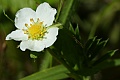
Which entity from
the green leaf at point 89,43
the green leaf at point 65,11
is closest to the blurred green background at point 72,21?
the green leaf at point 65,11

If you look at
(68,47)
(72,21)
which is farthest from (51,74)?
(72,21)

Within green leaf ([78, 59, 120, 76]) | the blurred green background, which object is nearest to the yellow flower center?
the blurred green background

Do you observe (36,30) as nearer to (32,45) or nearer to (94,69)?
(32,45)

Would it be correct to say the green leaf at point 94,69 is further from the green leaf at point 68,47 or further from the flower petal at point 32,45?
the flower petal at point 32,45

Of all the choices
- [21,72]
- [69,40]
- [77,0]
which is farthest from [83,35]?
[69,40]

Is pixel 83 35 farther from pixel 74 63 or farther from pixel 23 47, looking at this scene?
pixel 23 47

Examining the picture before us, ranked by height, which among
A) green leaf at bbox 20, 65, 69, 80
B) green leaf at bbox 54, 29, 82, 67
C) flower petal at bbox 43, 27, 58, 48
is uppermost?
flower petal at bbox 43, 27, 58, 48

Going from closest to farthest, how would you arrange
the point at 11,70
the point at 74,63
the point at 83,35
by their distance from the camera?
1. the point at 74,63
2. the point at 11,70
3. the point at 83,35

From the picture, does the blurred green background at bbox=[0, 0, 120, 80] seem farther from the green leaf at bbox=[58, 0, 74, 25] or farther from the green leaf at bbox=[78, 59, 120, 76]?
the green leaf at bbox=[78, 59, 120, 76]
